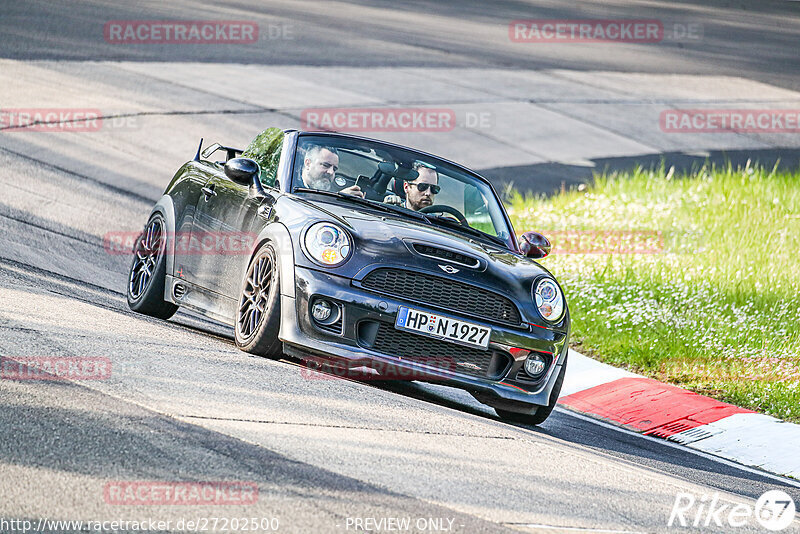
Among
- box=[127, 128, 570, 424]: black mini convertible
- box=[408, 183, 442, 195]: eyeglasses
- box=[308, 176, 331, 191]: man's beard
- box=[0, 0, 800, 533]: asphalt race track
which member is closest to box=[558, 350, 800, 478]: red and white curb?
box=[0, 0, 800, 533]: asphalt race track

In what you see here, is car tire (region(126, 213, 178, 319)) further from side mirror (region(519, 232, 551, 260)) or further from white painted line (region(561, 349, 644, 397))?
white painted line (region(561, 349, 644, 397))

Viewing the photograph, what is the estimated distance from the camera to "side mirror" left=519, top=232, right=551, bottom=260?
27.1 feet

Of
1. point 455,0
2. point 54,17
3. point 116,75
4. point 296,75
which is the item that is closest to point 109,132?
point 116,75

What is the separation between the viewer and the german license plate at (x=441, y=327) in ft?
22.2

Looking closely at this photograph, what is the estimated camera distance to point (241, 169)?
25.3ft

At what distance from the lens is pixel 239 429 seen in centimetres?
533

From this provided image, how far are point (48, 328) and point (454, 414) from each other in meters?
2.26

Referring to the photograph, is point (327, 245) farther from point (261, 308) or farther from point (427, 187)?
point (427, 187)

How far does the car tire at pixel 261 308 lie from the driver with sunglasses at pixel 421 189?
3.51 feet

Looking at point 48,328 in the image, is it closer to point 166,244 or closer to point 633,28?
point 166,244

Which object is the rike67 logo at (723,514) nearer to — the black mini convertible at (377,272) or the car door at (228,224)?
the black mini convertible at (377,272)

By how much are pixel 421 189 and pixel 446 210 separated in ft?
0.71

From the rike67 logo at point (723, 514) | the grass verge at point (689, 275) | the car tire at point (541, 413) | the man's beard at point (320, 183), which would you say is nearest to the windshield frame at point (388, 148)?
the man's beard at point (320, 183)

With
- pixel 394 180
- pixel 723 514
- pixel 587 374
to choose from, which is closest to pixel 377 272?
pixel 394 180
